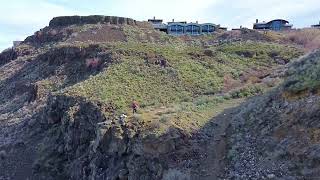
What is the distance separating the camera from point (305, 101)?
76.2ft

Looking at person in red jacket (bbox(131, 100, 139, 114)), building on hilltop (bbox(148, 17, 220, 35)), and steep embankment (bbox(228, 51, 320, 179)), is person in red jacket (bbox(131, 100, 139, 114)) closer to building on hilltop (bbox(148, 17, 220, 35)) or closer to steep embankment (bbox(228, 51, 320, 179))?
steep embankment (bbox(228, 51, 320, 179))

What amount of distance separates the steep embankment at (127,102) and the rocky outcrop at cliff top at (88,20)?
16.5 ft

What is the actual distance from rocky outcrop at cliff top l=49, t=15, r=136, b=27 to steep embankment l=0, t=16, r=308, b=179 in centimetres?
504

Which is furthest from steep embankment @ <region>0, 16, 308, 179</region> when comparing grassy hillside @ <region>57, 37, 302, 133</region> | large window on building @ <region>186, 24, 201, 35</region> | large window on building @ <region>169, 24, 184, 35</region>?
large window on building @ <region>186, 24, 201, 35</region>

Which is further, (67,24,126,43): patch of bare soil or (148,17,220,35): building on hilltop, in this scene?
(148,17,220,35): building on hilltop

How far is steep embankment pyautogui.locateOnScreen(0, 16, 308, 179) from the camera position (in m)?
26.0

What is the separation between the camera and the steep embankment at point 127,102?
26031 millimetres

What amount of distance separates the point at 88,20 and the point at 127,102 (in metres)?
36.3

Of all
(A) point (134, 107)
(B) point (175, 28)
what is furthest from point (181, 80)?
(B) point (175, 28)

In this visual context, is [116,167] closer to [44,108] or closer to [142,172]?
[142,172]

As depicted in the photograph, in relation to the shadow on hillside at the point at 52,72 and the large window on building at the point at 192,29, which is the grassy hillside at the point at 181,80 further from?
the large window on building at the point at 192,29

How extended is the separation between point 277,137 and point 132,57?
2529 centimetres

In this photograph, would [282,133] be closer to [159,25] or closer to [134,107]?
[134,107]

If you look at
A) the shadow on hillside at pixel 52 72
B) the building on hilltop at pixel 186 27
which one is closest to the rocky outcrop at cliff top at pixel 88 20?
the shadow on hillside at pixel 52 72
